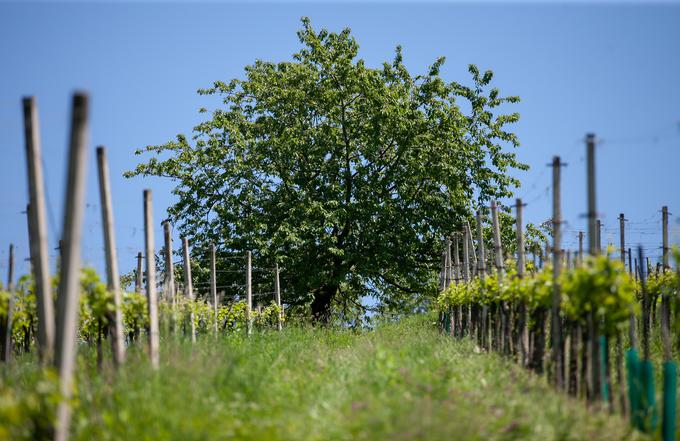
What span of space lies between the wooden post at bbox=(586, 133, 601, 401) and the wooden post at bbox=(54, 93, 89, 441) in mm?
6378

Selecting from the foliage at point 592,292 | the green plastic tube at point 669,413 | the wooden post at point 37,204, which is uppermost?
the wooden post at point 37,204

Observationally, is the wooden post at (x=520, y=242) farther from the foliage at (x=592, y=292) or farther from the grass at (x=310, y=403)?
the grass at (x=310, y=403)

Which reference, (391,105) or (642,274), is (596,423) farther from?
(391,105)

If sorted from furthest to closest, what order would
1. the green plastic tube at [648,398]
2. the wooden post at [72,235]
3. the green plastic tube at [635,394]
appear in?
the green plastic tube at [635,394] < the green plastic tube at [648,398] < the wooden post at [72,235]

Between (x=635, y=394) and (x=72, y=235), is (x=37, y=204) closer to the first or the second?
(x=72, y=235)

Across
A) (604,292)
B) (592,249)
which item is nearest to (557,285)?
(592,249)

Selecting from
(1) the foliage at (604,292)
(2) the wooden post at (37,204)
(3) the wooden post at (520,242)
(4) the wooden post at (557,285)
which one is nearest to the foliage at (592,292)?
(1) the foliage at (604,292)

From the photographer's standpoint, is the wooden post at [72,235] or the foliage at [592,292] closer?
the wooden post at [72,235]

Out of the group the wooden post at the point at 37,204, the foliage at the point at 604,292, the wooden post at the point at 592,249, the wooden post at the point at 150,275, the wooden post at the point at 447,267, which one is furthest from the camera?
the wooden post at the point at 447,267

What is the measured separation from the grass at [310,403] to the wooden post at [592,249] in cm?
36

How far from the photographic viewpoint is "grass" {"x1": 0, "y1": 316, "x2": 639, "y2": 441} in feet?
27.6

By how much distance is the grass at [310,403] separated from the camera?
8.41 meters

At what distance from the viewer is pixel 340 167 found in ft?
101

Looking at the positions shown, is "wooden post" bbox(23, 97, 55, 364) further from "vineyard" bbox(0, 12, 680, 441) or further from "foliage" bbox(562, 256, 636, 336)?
"foliage" bbox(562, 256, 636, 336)
